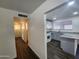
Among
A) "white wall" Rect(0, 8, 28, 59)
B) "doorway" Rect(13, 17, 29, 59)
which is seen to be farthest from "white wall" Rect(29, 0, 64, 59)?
"white wall" Rect(0, 8, 28, 59)

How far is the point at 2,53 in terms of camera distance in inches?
99.4

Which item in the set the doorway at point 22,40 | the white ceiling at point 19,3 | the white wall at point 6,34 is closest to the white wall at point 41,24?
the white ceiling at point 19,3

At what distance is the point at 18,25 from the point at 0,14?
7087mm

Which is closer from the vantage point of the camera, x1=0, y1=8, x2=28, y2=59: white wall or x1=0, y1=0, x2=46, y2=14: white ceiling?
x1=0, y1=0, x2=46, y2=14: white ceiling

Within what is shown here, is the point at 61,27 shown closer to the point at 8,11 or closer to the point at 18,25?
the point at 8,11

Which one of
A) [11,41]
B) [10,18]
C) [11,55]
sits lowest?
[11,55]

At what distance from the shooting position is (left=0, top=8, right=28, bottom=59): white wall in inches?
99.6

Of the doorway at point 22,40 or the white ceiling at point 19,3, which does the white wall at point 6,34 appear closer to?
the white ceiling at point 19,3

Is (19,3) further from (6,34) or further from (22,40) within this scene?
(22,40)

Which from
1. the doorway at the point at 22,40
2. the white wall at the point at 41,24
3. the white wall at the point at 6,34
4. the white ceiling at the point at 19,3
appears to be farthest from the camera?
the doorway at the point at 22,40

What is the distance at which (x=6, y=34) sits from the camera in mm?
2637

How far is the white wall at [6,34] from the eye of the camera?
2.53m

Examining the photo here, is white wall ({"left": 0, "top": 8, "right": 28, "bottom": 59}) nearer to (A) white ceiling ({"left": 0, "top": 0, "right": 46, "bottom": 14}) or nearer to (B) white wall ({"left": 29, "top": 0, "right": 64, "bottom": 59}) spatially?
(A) white ceiling ({"left": 0, "top": 0, "right": 46, "bottom": 14})

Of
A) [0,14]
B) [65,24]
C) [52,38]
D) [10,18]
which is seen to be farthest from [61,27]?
[0,14]
